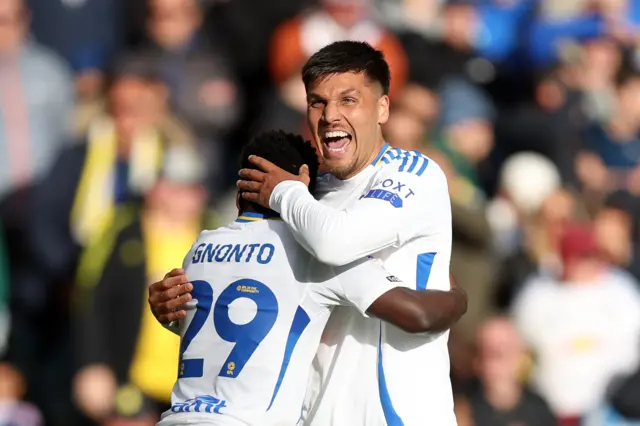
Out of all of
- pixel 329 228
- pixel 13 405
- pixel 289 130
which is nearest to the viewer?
pixel 329 228

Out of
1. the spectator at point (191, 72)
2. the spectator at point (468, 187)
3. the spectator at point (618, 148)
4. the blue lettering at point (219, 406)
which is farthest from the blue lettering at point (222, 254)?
the spectator at point (618, 148)

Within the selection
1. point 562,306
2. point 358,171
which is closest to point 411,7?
point 562,306

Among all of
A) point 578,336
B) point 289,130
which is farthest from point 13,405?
point 578,336

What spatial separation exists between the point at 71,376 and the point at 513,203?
3.94 meters

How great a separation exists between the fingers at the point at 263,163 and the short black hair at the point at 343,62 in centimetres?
44

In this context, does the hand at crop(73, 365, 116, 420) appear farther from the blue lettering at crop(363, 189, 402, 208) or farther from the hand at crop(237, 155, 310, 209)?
the blue lettering at crop(363, 189, 402, 208)

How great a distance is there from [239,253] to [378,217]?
0.62 metres

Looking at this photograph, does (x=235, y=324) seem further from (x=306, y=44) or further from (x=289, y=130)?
(x=306, y=44)

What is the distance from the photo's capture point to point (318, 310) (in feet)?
18.5

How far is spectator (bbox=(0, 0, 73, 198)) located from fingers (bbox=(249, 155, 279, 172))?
17.3 ft

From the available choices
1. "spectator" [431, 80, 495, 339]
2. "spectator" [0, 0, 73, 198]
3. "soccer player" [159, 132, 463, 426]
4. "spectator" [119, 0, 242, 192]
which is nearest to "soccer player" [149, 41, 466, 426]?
"soccer player" [159, 132, 463, 426]

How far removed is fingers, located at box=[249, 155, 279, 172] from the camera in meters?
5.78

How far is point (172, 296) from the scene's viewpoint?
581cm

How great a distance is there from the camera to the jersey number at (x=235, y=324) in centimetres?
552
